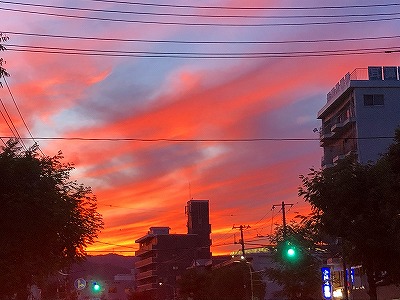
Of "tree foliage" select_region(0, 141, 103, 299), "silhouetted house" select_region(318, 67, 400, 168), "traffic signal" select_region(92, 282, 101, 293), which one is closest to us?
"tree foliage" select_region(0, 141, 103, 299)

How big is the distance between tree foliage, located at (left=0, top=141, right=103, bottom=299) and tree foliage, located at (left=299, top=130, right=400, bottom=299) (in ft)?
47.2

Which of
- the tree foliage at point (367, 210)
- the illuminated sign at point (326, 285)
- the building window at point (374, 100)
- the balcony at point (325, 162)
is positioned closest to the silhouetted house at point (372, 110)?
the building window at point (374, 100)

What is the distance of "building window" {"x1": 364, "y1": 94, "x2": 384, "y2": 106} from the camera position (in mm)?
108938

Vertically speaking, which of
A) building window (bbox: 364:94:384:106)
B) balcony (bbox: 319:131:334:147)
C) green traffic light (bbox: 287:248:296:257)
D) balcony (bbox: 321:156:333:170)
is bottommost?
green traffic light (bbox: 287:248:296:257)

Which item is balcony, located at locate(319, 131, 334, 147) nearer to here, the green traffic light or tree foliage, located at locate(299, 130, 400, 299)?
the green traffic light

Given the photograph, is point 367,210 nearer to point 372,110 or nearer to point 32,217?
point 32,217

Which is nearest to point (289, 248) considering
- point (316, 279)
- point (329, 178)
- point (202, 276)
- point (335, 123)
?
point (329, 178)

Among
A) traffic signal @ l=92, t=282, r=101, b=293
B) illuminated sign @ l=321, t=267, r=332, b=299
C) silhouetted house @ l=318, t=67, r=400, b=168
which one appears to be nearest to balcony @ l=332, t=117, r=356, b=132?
silhouetted house @ l=318, t=67, r=400, b=168

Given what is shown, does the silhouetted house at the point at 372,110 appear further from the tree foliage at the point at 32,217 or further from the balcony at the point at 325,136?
the tree foliage at the point at 32,217

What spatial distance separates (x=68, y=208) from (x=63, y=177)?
182 cm

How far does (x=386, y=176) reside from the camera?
4019 centimetres

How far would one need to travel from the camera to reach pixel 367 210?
134 ft

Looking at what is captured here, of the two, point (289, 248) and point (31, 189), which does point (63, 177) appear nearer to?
point (31, 189)

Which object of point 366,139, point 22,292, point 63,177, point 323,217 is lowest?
point 22,292
